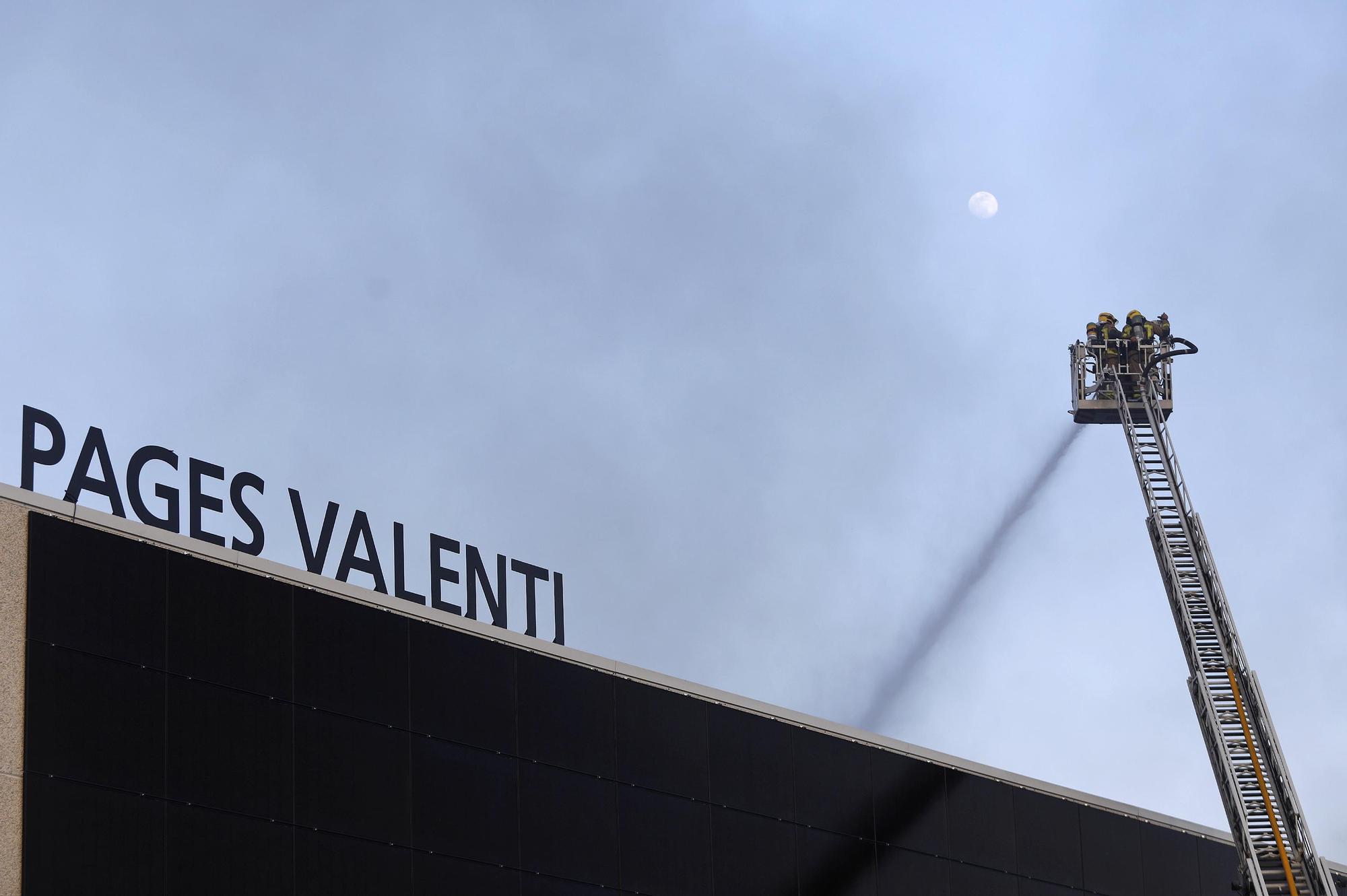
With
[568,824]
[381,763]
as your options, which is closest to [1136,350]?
[568,824]

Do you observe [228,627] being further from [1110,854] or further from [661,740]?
[1110,854]

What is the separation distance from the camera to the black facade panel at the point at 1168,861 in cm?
6253

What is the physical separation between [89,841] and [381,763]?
759 centimetres

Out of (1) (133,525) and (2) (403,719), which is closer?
(1) (133,525)

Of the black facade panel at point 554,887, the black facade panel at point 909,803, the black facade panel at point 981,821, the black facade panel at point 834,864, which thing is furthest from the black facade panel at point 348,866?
the black facade panel at point 981,821

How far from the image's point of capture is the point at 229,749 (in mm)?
40562

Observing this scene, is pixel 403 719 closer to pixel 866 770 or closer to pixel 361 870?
pixel 361 870

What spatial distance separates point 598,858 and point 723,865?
14.0 feet

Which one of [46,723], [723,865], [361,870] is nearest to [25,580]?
[46,723]

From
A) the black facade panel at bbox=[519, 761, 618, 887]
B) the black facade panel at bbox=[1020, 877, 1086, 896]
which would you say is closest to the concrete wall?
the black facade panel at bbox=[519, 761, 618, 887]

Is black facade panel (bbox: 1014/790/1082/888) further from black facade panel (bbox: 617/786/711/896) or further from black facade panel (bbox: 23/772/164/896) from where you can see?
black facade panel (bbox: 23/772/164/896)

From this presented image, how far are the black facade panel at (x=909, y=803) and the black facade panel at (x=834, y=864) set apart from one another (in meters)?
1.01

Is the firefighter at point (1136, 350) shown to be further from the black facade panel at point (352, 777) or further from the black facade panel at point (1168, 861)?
the black facade panel at point (352, 777)

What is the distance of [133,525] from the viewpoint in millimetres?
40562
